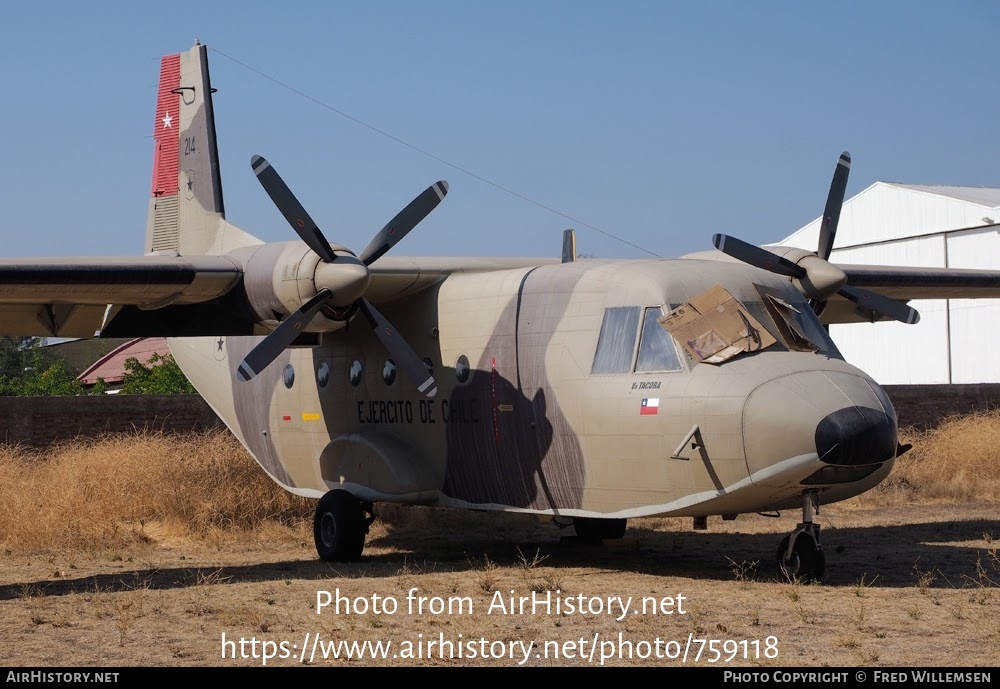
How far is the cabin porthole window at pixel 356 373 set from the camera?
47.6 ft

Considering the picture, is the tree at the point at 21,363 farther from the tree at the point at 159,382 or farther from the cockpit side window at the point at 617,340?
the cockpit side window at the point at 617,340

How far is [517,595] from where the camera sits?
34.7ft

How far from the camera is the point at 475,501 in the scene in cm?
1313

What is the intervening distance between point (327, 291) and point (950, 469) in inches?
590

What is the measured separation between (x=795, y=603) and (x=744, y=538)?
5.96 meters

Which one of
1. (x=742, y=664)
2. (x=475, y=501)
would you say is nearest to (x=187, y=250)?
(x=475, y=501)

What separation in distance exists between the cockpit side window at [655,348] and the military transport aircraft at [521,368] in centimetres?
2

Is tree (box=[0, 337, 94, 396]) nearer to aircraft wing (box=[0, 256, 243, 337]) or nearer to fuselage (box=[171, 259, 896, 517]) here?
aircraft wing (box=[0, 256, 243, 337])

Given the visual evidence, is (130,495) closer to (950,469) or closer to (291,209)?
(291,209)

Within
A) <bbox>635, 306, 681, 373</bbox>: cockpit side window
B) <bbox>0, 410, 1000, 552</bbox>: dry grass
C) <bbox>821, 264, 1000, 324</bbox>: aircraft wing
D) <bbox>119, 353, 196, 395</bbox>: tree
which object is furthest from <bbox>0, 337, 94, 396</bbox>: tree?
<bbox>635, 306, 681, 373</bbox>: cockpit side window

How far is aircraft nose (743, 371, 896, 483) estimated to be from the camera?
32.5 feet

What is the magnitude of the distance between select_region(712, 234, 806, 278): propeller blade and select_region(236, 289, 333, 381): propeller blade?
4.31 meters

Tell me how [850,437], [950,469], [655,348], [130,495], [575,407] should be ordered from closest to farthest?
[850,437] → [655,348] → [575,407] → [130,495] → [950,469]

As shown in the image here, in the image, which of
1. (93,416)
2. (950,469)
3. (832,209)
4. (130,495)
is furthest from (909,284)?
(93,416)
